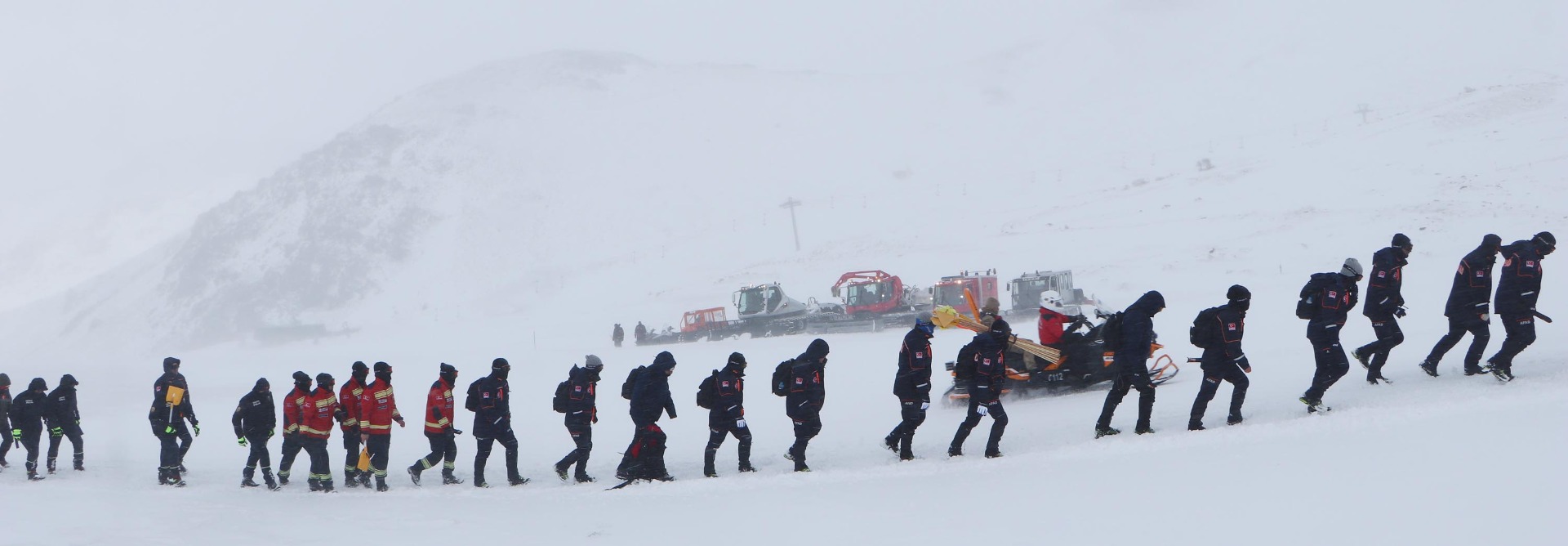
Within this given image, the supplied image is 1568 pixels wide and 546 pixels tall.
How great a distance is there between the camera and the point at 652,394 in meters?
10.9

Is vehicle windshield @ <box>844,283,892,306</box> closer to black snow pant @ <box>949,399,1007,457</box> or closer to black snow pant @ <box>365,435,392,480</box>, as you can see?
black snow pant @ <box>365,435,392,480</box>

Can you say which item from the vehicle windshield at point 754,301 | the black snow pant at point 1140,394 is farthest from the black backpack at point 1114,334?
the vehicle windshield at point 754,301

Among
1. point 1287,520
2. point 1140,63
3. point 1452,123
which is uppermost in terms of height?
point 1140,63

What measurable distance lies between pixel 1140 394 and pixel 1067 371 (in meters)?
3.46

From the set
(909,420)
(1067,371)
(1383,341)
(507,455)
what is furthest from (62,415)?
(1383,341)

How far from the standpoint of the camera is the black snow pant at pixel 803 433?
1043 cm

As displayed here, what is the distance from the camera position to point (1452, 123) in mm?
52500

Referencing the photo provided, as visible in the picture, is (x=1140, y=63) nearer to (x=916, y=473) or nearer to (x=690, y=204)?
(x=690, y=204)

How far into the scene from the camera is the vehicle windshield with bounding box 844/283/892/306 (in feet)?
114

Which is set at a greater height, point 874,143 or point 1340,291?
point 874,143

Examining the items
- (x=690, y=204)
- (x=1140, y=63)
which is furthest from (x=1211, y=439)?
(x=1140, y=63)

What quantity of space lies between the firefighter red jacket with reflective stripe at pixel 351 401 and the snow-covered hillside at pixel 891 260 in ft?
2.76

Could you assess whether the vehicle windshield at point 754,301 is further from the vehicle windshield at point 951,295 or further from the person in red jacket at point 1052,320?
the person in red jacket at point 1052,320

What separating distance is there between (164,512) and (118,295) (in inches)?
3306
